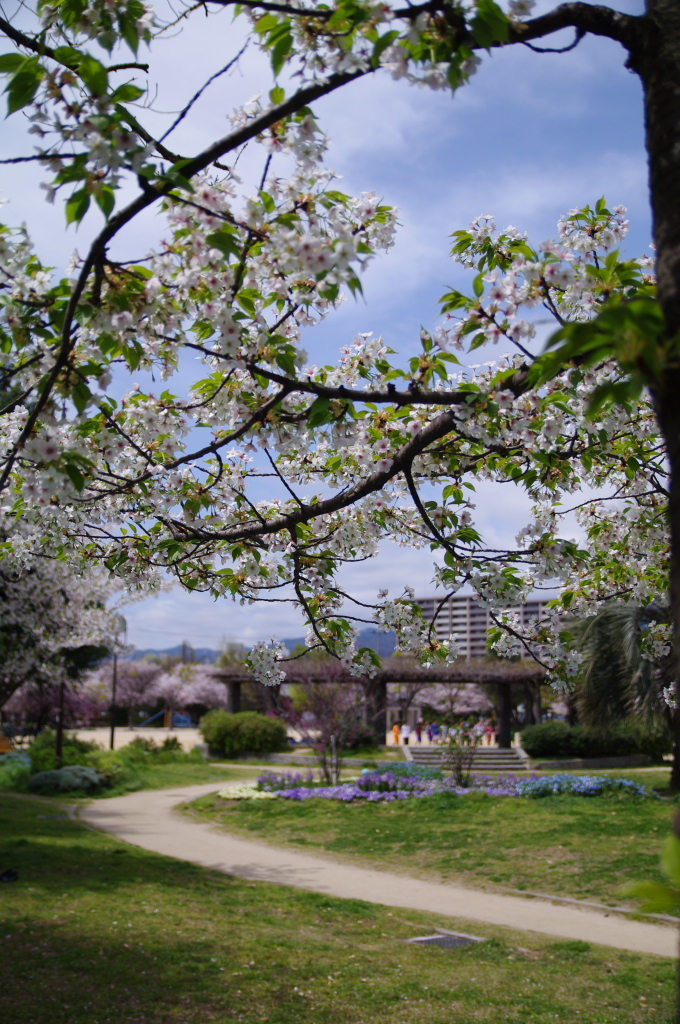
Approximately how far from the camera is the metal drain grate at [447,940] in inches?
232

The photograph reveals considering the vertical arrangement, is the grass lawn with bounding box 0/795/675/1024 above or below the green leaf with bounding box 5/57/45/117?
below

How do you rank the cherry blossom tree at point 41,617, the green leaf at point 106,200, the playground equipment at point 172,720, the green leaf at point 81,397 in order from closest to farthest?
the green leaf at point 106,200 < the green leaf at point 81,397 < the cherry blossom tree at point 41,617 < the playground equipment at point 172,720

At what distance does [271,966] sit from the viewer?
5125mm

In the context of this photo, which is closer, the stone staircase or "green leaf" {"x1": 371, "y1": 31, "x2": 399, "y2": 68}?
"green leaf" {"x1": 371, "y1": 31, "x2": 399, "y2": 68}

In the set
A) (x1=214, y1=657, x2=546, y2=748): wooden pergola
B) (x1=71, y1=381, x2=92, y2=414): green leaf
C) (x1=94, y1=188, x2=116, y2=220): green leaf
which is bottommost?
(x1=214, y1=657, x2=546, y2=748): wooden pergola

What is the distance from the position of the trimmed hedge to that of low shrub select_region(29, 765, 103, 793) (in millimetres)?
12983

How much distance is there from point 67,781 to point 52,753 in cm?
274

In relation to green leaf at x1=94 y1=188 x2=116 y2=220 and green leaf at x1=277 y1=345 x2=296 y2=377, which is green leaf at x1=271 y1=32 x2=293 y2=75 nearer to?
green leaf at x1=94 y1=188 x2=116 y2=220

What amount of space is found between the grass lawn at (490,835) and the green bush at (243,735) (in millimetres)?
11481

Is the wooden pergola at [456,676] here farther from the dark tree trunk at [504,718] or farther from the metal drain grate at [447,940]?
the metal drain grate at [447,940]

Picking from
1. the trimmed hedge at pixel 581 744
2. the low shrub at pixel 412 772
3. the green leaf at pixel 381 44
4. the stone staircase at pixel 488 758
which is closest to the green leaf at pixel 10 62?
the green leaf at pixel 381 44

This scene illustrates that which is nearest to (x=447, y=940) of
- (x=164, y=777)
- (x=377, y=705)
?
(x=164, y=777)

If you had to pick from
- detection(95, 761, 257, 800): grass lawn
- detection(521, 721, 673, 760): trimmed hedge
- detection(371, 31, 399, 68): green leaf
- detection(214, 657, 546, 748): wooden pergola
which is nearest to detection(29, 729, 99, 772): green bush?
detection(95, 761, 257, 800): grass lawn

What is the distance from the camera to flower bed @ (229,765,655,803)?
13266mm
